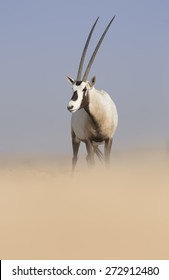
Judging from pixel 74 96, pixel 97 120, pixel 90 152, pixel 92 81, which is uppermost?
pixel 92 81

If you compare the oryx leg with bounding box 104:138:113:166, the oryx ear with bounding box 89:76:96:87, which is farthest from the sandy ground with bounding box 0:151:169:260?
the oryx ear with bounding box 89:76:96:87

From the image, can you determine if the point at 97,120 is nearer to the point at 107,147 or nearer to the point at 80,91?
the point at 107,147

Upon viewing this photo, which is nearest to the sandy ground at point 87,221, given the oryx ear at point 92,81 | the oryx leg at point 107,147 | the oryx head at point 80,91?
the oryx head at point 80,91

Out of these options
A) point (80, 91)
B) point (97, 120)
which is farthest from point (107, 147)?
point (80, 91)

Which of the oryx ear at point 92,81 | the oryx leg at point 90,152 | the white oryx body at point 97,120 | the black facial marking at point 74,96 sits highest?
the oryx ear at point 92,81

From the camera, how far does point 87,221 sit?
198 inches

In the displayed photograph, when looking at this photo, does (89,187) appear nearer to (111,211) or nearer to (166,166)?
(111,211)

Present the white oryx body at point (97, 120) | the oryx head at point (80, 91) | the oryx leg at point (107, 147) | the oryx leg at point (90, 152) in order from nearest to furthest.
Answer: the oryx head at point (80, 91), the oryx leg at point (90, 152), the white oryx body at point (97, 120), the oryx leg at point (107, 147)

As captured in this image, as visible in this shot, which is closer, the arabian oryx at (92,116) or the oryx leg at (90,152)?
the arabian oryx at (92,116)

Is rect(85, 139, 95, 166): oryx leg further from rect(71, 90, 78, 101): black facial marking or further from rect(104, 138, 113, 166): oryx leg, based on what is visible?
rect(71, 90, 78, 101): black facial marking

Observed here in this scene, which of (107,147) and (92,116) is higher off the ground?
(92,116)

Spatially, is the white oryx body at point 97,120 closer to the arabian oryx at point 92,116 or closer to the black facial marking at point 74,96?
the arabian oryx at point 92,116

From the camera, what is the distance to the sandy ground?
4.23 meters

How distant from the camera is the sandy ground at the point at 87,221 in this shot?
13.9 ft
